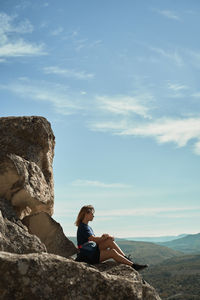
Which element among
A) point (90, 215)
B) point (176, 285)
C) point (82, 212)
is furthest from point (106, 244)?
point (176, 285)

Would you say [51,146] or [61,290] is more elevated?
[51,146]

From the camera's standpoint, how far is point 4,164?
12508 millimetres

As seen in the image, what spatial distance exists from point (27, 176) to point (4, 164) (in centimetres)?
100

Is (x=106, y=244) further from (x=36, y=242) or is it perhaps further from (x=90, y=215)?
(x=36, y=242)

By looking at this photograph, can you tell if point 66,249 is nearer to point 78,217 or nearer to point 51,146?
point 78,217

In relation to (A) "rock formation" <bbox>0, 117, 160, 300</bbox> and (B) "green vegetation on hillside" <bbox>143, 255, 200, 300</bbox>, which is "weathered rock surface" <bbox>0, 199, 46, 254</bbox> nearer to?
(A) "rock formation" <bbox>0, 117, 160, 300</bbox>

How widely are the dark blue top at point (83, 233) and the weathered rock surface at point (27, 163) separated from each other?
7.95 feet

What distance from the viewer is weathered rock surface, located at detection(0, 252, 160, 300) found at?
7.44 meters

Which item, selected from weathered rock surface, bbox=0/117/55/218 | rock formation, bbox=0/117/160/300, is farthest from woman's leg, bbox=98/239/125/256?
weathered rock surface, bbox=0/117/55/218

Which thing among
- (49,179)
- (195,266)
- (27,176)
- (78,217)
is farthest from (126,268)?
(195,266)

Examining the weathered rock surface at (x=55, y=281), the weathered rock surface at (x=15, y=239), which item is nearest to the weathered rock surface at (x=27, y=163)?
the weathered rock surface at (x=15, y=239)

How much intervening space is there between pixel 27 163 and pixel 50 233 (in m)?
2.96

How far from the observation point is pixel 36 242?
438 inches

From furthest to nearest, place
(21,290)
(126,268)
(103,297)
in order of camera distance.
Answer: (126,268) < (103,297) < (21,290)
